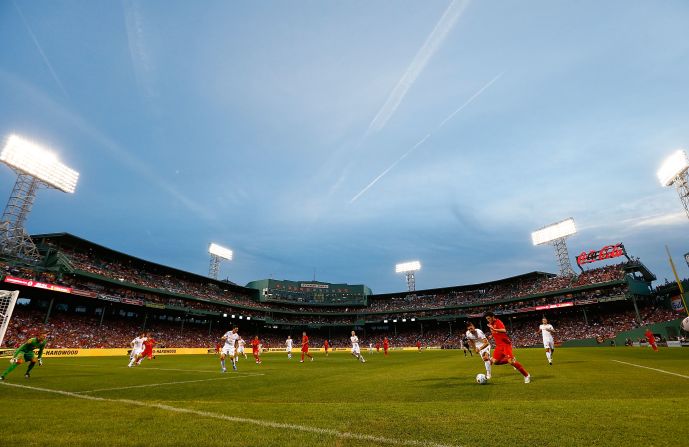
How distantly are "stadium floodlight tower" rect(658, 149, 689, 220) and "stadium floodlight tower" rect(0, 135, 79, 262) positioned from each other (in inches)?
2911

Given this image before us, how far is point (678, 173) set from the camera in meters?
38.3

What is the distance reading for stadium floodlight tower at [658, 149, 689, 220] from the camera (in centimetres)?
3778

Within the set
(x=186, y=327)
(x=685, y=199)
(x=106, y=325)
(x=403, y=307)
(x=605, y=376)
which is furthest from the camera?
(x=403, y=307)

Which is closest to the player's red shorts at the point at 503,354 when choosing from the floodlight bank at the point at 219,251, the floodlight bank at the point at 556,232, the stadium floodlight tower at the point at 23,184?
the stadium floodlight tower at the point at 23,184

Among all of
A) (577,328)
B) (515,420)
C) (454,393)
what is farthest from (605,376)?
(577,328)

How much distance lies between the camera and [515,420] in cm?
507

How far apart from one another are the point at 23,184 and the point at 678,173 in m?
75.6

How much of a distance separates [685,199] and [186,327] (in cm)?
7340

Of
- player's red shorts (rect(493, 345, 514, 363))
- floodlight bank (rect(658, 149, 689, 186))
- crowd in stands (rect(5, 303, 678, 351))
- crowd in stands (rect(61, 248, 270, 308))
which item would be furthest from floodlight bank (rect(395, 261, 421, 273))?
player's red shorts (rect(493, 345, 514, 363))

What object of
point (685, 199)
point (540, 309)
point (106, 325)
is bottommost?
point (106, 325)

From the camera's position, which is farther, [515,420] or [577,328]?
[577,328]

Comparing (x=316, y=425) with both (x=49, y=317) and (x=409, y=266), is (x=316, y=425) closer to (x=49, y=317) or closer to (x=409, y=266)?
(x=49, y=317)

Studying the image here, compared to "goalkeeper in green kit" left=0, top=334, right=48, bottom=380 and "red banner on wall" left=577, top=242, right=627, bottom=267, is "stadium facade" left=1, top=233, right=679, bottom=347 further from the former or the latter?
"goalkeeper in green kit" left=0, top=334, right=48, bottom=380

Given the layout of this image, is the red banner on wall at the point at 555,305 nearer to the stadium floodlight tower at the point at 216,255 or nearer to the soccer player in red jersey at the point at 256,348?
the soccer player in red jersey at the point at 256,348
